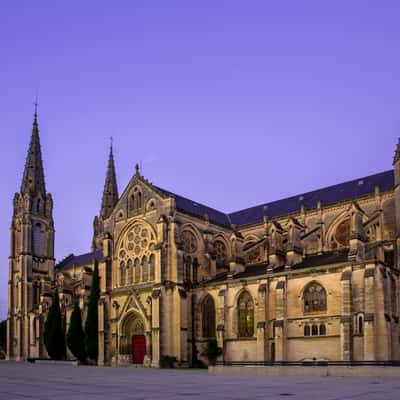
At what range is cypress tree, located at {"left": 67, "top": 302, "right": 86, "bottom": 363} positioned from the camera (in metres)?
56.4

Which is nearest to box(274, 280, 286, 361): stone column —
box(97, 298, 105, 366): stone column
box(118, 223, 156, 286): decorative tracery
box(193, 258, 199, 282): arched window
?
box(193, 258, 199, 282): arched window

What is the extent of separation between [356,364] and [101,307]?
31.1m

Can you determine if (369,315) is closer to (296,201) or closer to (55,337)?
(296,201)

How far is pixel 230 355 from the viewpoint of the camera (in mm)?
44500

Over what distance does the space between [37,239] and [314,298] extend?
50.8 m

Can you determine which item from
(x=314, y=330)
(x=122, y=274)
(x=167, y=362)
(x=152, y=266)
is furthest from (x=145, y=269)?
(x=314, y=330)

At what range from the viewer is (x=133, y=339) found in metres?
51.1

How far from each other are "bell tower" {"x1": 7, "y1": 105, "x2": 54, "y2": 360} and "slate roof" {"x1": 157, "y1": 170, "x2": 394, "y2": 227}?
1102 inches

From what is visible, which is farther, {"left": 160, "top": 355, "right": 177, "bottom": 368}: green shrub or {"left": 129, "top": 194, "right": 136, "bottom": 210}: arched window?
{"left": 129, "top": 194, "right": 136, "bottom": 210}: arched window

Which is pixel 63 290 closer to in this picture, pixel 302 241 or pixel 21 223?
pixel 21 223

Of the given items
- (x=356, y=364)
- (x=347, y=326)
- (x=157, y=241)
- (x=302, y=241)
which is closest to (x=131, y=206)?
(x=157, y=241)

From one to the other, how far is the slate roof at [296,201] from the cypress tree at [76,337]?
16841 mm

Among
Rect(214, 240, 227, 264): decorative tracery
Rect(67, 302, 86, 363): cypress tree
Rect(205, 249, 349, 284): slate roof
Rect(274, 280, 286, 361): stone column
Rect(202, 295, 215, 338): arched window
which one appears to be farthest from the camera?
Rect(67, 302, 86, 363): cypress tree

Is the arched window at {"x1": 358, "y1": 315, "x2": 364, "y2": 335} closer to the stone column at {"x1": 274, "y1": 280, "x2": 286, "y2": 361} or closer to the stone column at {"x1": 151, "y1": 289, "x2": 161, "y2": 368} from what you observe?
the stone column at {"x1": 274, "y1": 280, "x2": 286, "y2": 361}
